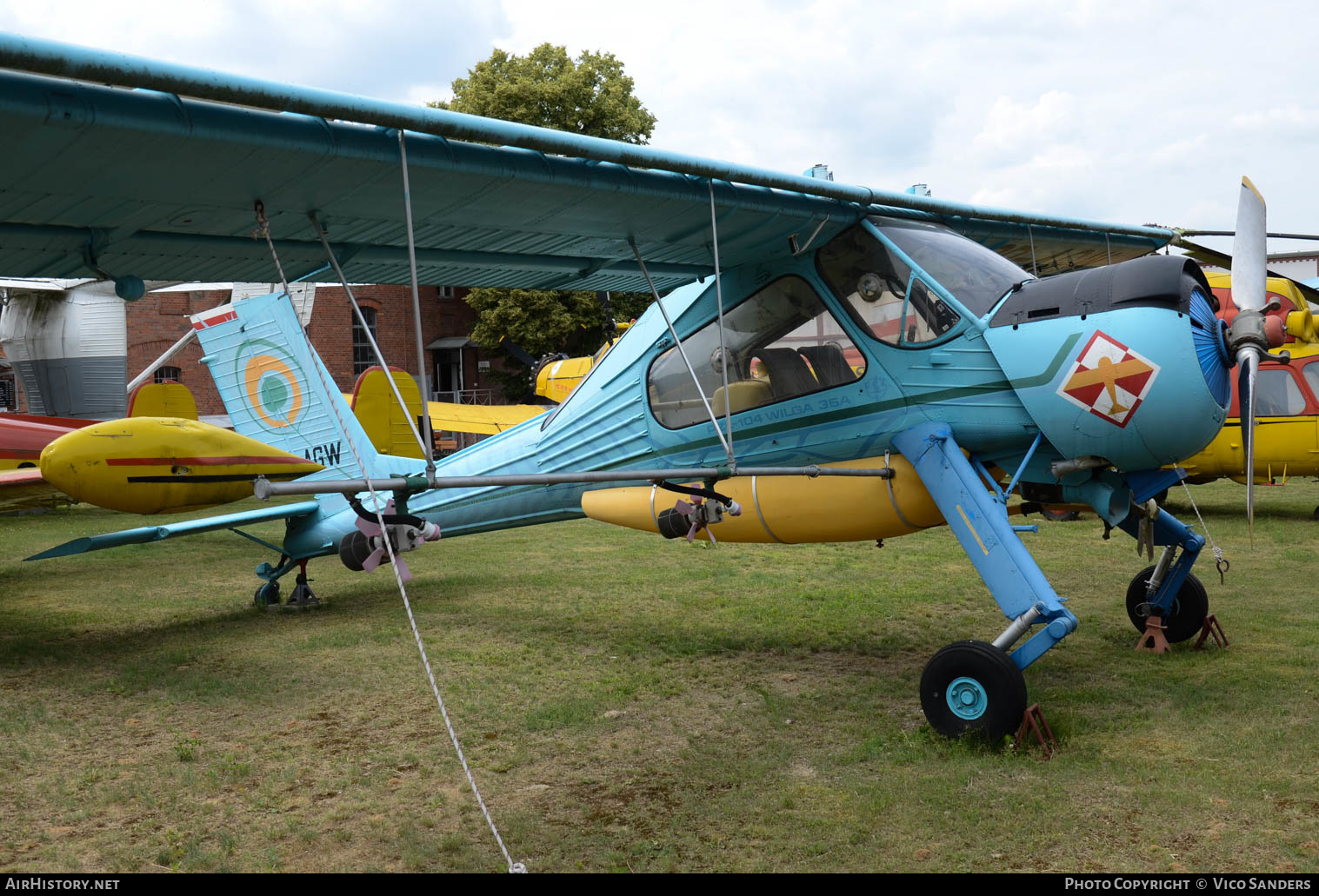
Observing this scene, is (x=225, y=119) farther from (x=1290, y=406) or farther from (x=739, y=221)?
(x=1290, y=406)

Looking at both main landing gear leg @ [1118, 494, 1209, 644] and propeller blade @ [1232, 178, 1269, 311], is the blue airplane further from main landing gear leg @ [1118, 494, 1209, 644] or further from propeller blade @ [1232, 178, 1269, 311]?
propeller blade @ [1232, 178, 1269, 311]

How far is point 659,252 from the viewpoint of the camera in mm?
6727

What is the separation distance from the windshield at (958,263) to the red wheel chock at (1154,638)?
2730 millimetres

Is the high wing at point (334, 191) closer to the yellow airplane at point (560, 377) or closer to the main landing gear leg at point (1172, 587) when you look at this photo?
the main landing gear leg at point (1172, 587)

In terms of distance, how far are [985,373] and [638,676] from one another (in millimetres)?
3022

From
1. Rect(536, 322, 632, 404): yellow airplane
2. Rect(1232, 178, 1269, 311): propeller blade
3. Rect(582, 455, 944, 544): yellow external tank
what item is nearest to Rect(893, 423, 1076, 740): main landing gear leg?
Rect(582, 455, 944, 544): yellow external tank

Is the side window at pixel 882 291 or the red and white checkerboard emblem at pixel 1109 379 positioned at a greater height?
the side window at pixel 882 291

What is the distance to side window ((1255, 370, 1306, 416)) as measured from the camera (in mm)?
13055

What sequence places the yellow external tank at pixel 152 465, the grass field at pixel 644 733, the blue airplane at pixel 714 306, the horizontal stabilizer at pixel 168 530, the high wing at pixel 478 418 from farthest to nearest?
1. the high wing at pixel 478 418
2. the horizontal stabilizer at pixel 168 530
3. the yellow external tank at pixel 152 465
4. the blue airplane at pixel 714 306
5. the grass field at pixel 644 733

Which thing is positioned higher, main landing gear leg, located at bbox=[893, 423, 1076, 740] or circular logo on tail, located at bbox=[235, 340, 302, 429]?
circular logo on tail, located at bbox=[235, 340, 302, 429]

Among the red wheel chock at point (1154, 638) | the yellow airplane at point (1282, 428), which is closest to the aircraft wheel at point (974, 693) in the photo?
the red wheel chock at point (1154, 638)

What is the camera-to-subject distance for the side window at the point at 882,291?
18.9 ft

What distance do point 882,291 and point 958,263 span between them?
493 mm

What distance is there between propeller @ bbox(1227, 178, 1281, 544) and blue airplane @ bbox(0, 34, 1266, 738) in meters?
0.04
